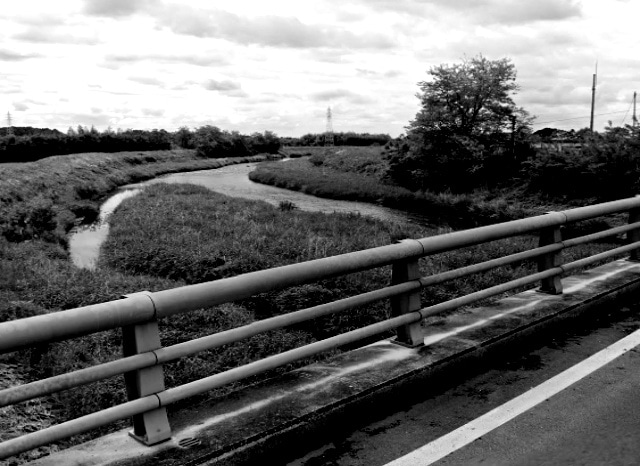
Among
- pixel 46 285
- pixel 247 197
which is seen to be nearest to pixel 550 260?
pixel 46 285

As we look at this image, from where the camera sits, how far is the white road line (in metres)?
3.68

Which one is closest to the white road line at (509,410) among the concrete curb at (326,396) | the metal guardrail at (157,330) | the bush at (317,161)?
the concrete curb at (326,396)

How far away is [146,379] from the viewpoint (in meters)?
3.36

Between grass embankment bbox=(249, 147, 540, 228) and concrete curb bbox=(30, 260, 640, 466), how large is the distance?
20.8 meters

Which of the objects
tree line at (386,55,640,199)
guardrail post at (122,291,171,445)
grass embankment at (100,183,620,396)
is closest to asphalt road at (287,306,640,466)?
guardrail post at (122,291,171,445)

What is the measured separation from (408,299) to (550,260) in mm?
2331

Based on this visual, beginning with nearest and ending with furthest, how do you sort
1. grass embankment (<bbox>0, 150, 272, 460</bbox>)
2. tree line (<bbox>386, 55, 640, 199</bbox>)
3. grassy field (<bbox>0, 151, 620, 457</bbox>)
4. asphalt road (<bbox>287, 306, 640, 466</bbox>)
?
asphalt road (<bbox>287, 306, 640, 466</bbox>) → grass embankment (<bbox>0, 150, 272, 460</bbox>) → grassy field (<bbox>0, 151, 620, 457</bbox>) → tree line (<bbox>386, 55, 640, 199</bbox>)

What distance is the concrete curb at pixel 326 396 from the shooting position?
11.1 feet

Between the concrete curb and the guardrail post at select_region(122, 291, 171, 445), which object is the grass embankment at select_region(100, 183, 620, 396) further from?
the guardrail post at select_region(122, 291, 171, 445)

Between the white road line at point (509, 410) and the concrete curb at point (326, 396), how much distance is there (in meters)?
0.49

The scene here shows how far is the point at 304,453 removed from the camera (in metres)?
3.72

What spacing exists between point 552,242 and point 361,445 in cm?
341

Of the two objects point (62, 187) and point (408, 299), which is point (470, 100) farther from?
point (408, 299)

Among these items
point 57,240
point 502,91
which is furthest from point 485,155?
point 57,240
